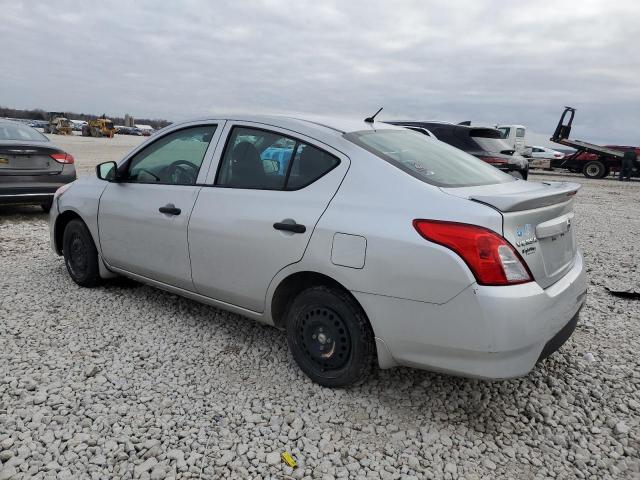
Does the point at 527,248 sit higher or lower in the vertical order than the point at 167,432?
higher

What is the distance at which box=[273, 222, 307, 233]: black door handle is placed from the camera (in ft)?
8.95

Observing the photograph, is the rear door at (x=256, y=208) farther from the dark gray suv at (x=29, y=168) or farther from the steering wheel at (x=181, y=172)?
the dark gray suv at (x=29, y=168)

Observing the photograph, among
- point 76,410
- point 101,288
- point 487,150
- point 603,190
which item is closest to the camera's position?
point 76,410

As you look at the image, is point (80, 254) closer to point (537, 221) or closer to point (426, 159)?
point (426, 159)

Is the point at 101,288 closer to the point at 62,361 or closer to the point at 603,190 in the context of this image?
the point at 62,361

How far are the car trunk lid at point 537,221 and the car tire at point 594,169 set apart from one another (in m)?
21.9

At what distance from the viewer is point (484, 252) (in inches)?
88.1

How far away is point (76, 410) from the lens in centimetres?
262

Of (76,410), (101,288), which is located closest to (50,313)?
(101,288)

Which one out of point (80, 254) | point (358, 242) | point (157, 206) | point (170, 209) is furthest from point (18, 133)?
point (358, 242)

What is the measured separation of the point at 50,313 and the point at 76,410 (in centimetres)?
155

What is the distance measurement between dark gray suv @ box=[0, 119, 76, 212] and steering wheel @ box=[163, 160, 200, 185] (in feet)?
15.2

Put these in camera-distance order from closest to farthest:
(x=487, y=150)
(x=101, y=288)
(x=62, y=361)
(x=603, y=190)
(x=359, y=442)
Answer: (x=359, y=442) → (x=62, y=361) → (x=101, y=288) → (x=487, y=150) → (x=603, y=190)

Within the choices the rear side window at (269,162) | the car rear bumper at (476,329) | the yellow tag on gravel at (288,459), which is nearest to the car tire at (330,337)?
the car rear bumper at (476,329)
